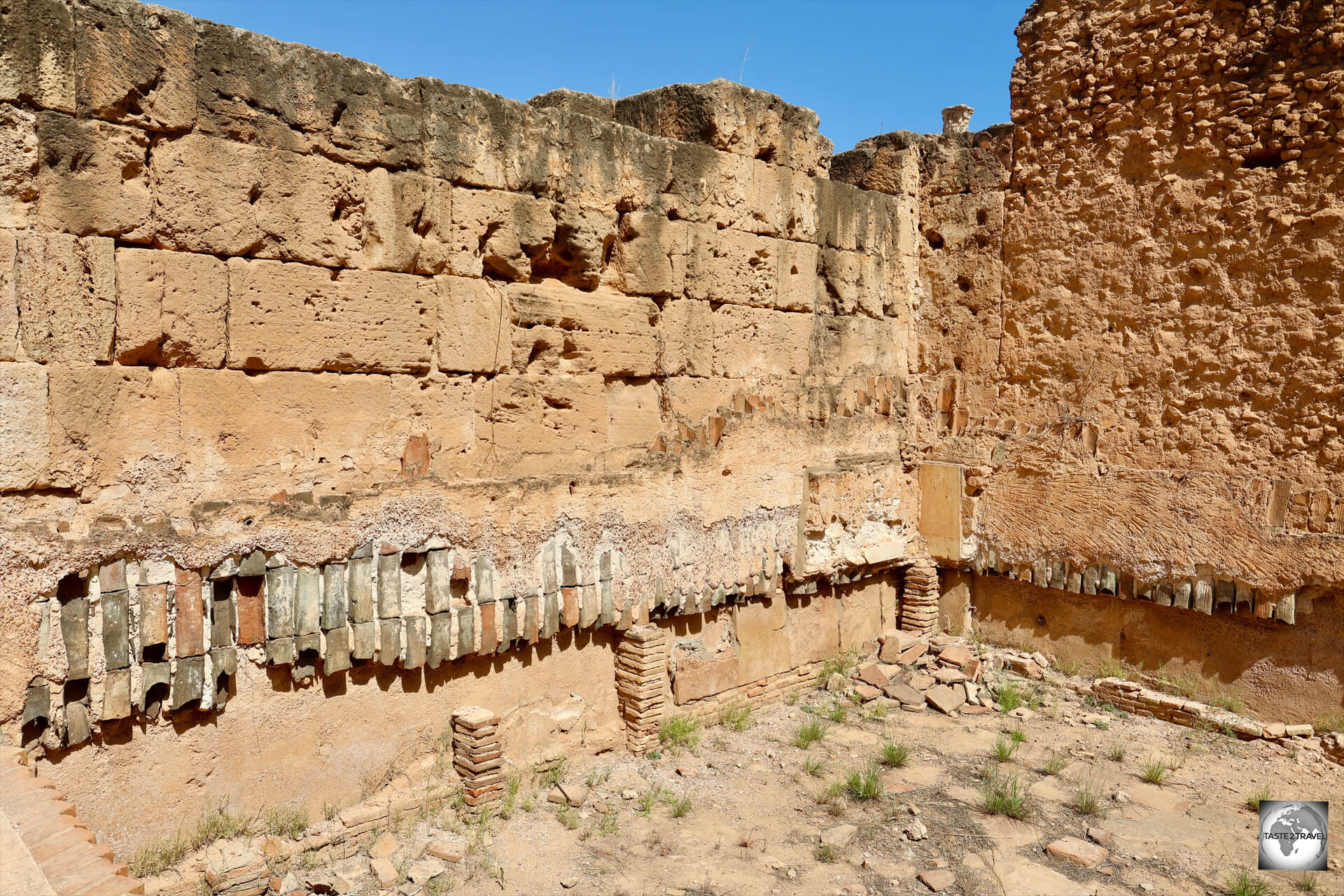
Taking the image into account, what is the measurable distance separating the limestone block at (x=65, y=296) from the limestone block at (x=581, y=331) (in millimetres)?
1958

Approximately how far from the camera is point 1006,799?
209 inches

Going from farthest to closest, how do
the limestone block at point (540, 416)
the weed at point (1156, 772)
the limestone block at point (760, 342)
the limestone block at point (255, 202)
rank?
the limestone block at point (760, 342) < the weed at point (1156, 772) < the limestone block at point (540, 416) < the limestone block at point (255, 202)

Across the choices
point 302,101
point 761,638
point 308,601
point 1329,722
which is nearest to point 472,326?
point 302,101

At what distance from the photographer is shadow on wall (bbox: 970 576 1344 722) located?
611 cm

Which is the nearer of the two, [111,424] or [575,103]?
[111,424]

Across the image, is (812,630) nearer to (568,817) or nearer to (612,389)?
(612,389)

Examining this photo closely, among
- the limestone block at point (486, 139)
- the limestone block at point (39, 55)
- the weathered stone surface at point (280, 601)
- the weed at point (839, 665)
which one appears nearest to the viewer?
the limestone block at point (39, 55)

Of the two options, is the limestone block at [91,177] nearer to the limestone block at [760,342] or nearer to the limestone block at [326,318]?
the limestone block at [326,318]

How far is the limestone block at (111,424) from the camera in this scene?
3.92 m

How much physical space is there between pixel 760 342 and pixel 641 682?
2.43 m

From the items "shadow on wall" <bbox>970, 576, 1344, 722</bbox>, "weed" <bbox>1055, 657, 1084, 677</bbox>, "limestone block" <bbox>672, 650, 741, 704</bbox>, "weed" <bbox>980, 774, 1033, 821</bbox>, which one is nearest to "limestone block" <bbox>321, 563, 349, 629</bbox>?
"limestone block" <bbox>672, 650, 741, 704</bbox>

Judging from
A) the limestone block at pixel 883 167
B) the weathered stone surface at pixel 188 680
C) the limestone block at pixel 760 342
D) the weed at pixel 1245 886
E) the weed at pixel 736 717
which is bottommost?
the weed at pixel 1245 886

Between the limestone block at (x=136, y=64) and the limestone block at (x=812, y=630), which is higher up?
the limestone block at (x=136, y=64)

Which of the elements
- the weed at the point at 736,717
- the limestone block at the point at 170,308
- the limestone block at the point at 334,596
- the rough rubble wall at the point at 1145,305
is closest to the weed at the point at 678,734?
the weed at the point at 736,717
